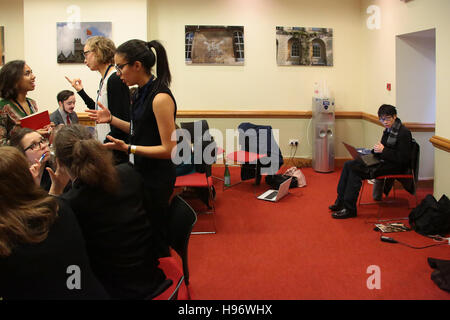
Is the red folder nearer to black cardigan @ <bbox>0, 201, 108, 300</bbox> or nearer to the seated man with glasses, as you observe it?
the seated man with glasses

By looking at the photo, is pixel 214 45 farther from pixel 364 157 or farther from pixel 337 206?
pixel 337 206

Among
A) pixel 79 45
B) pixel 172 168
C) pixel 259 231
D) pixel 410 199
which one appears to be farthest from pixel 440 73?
pixel 79 45

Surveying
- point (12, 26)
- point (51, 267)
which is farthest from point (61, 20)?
point (51, 267)

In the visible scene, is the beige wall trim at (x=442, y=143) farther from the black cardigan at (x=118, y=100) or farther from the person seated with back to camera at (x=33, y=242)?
the person seated with back to camera at (x=33, y=242)

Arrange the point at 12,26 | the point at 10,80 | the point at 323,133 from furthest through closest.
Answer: the point at 12,26 < the point at 323,133 < the point at 10,80

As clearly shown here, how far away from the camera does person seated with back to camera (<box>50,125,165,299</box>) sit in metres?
1.84

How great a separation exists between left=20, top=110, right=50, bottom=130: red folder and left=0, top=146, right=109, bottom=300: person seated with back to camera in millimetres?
1611

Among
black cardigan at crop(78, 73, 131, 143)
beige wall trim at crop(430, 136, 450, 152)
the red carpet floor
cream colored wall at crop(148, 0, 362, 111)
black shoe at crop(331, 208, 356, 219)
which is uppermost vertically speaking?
cream colored wall at crop(148, 0, 362, 111)

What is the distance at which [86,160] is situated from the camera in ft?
6.16

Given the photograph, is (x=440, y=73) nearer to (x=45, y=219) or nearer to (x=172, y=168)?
(x=172, y=168)

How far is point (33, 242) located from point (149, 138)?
1.21 m

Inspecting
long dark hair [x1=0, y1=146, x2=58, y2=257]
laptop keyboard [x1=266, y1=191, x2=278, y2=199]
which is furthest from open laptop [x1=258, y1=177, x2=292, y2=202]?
long dark hair [x1=0, y1=146, x2=58, y2=257]

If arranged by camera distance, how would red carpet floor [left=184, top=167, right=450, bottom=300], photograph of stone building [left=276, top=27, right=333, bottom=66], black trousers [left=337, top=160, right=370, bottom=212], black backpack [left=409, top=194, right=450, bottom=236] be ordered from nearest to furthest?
red carpet floor [left=184, top=167, right=450, bottom=300] → black backpack [left=409, top=194, right=450, bottom=236] → black trousers [left=337, top=160, right=370, bottom=212] → photograph of stone building [left=276, top=27, right=333, bottom=66]

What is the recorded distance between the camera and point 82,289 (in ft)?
5.39
